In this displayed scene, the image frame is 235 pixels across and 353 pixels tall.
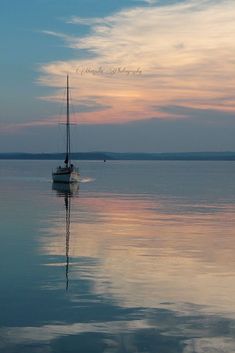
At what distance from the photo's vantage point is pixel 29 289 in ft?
51.3

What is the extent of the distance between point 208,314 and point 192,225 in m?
18.2

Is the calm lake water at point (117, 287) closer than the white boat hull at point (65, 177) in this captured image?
Yes

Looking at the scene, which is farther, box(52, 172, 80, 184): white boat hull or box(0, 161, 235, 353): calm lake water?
box(52, 172, 80, 184): white boat hull

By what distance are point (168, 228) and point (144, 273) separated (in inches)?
481

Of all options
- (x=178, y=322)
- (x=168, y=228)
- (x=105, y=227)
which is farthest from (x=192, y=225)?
(x=178, y=322)

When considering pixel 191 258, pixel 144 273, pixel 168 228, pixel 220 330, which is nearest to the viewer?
pixel 220 330

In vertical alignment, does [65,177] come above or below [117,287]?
above

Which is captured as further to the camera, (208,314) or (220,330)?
(208,314)

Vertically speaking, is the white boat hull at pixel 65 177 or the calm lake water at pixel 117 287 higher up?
the white boat hull at pixel 65 177

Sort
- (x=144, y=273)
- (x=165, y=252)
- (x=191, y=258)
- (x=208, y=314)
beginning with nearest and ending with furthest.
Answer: (x=208, y=314), (x=144, y=273), (x=191, y=258), (x=165, y=252)

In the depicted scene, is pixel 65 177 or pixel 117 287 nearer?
pixel 117 287

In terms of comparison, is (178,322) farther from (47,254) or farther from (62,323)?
(47,254)

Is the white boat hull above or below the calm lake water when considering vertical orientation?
above

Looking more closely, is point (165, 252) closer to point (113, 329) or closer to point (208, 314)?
point (208, 314)
